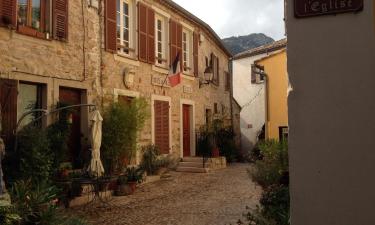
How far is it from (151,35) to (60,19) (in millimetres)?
3955

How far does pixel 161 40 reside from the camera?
44.8ft

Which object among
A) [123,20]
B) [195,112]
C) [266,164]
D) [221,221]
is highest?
[123,20]

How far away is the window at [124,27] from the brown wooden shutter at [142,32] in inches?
9.2

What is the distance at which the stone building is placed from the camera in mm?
8062

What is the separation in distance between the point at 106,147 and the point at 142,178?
1224 millimetres

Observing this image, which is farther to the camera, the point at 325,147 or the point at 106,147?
the point at 106,147

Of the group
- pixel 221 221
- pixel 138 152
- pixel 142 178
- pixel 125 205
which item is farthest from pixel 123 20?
pixel 221 221

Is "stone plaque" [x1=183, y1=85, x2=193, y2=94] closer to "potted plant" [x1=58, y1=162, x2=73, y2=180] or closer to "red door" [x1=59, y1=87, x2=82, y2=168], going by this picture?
"red door" [x1=59, y1=87, x2=82, y2=168]

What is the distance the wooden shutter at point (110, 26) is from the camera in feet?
34.5

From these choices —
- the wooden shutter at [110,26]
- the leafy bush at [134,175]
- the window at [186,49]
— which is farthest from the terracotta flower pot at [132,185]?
the window at [186,49]

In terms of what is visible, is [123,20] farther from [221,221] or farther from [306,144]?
[306,144]

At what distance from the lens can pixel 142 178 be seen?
10305 millimetres

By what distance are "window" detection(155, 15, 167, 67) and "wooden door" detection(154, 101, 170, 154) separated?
1381 millimetres

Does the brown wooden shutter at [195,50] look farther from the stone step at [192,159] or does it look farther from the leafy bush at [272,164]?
the leafy bush at [272,164]
